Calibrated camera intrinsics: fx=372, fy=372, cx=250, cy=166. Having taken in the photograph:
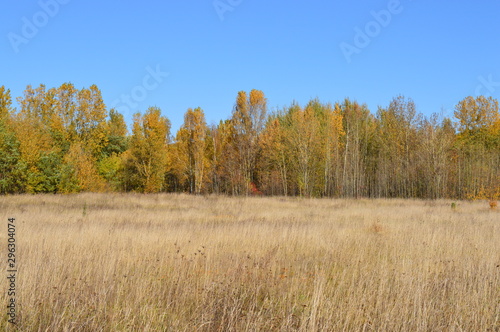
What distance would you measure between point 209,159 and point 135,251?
33843mm

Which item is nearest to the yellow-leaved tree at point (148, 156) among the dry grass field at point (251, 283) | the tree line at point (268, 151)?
the tree line at point (268, 151)

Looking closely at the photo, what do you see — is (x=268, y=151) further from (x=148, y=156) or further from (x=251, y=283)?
(x=251, y=283)

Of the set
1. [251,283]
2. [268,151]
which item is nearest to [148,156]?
[268,151]

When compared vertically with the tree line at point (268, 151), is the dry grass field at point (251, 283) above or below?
below

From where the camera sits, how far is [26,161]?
2566 cm

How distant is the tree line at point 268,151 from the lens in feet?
98.4

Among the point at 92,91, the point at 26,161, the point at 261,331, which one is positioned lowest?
the point at 261,331

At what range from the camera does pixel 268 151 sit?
3688cm

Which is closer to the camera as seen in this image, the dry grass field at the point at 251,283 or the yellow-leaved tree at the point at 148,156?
the dry grass field at the point at 251,283

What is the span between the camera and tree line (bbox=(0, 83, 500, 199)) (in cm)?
2998

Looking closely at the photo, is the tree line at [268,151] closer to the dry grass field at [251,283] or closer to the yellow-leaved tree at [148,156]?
the yellow-leaved tree at [148,156]

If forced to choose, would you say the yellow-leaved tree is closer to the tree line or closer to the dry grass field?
the tree line

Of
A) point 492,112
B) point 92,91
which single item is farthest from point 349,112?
point 92,91

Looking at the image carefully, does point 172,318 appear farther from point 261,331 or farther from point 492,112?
point 492,112
